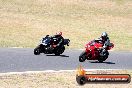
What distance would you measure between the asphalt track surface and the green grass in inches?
Result: 148

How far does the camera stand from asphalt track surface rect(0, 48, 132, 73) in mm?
25141

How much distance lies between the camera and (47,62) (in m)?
26.7

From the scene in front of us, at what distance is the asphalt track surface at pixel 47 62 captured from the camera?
2514cm

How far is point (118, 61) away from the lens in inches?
1122

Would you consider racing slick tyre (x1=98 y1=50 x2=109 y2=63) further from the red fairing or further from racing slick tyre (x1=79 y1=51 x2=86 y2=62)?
racing slick tyre (x1=79 y1=51 x2=86 y2=62)

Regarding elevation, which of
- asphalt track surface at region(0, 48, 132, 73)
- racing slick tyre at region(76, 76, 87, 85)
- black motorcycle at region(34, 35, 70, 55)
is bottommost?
asphalt track surface at region(0, 48, 132, 73)

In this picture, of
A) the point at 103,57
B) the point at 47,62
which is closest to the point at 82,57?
the point at 103,57

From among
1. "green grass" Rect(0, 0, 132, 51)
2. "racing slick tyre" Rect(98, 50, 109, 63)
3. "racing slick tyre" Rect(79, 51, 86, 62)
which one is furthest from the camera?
"green grass" Rect(0, 0, 132, 51)

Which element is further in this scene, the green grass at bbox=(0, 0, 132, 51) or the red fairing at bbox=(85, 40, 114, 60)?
the green grass at bbox=(0, 0, 132, 51)

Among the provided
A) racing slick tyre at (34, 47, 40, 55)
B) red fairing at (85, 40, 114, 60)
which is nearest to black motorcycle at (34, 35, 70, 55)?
racing slick tyre at (34, 47, 40, 55)

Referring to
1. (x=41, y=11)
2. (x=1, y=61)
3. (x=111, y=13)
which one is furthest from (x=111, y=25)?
(x=1, y=61)

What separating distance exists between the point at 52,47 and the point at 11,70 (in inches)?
219

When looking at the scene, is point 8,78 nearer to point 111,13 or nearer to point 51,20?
point 51,20

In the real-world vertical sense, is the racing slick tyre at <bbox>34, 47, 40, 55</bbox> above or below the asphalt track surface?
above
